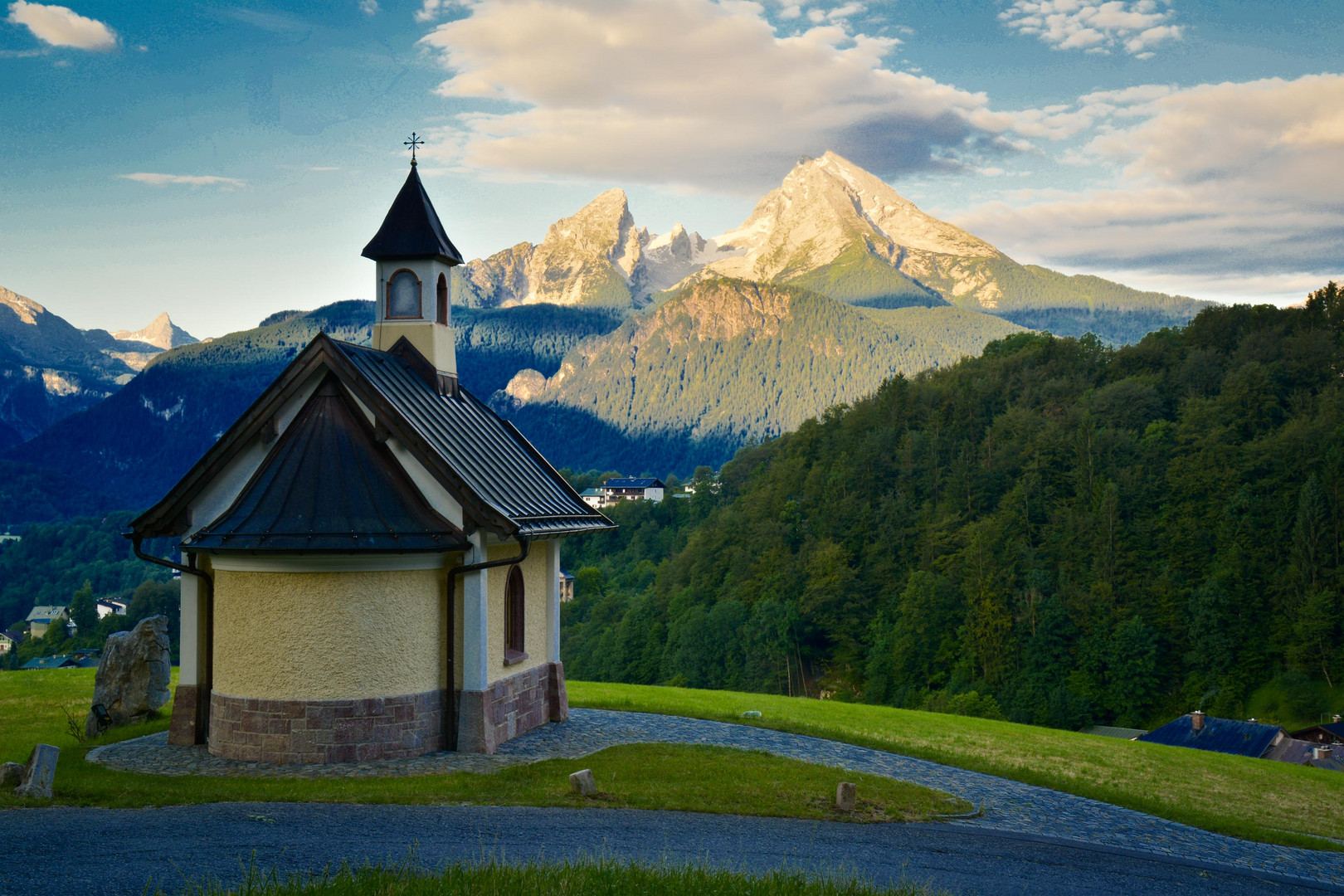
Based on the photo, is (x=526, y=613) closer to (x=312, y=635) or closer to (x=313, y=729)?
(x=312, y=635)

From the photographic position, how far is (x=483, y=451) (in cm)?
2058

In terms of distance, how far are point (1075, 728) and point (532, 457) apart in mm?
62018

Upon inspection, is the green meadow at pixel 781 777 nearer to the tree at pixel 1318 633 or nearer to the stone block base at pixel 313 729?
the stone block base at pixel 313 729

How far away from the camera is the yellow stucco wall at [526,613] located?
1866cm

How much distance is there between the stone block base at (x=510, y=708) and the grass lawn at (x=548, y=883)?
24.5 feet

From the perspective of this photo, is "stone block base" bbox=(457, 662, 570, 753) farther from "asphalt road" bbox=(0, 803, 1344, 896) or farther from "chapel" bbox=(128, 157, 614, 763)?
"asphalt road" bbox=(0, 803, 1344, 896)

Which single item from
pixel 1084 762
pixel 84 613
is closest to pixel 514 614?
pixel 1084 762

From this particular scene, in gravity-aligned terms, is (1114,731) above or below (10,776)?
below

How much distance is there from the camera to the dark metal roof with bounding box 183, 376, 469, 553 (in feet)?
53.6

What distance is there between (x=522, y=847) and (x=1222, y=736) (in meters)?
54.9

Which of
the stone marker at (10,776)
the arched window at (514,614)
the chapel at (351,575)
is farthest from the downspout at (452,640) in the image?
the stone marker at (10,776)

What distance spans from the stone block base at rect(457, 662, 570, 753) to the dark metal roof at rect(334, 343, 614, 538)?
9.75 ft

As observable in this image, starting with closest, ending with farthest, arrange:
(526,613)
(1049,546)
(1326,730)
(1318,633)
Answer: (526,613) < (1326,730) < (1318,633) < (1049,546)

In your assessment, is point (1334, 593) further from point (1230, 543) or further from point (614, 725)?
point (614, 725)
